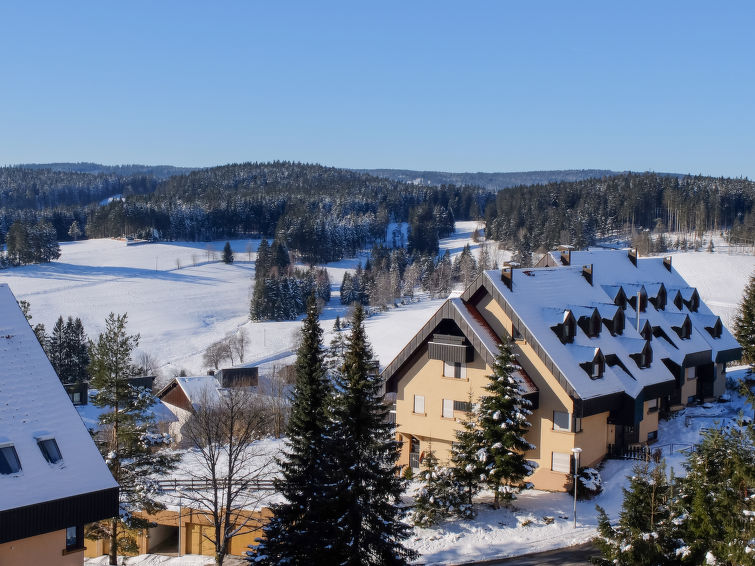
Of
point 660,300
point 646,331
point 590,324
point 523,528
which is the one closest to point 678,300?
point 660,300

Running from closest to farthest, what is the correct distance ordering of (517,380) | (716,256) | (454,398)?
(517,380), (454,398), (716,256)

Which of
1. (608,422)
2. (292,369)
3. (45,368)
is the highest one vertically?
(45,368)

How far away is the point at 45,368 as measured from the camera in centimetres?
1973

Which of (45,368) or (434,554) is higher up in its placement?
(45,368)

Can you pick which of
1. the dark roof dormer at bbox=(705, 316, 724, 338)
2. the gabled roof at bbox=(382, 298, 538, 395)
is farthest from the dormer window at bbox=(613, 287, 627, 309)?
the gabled roof at bbox=(382, 298, 538, 395)

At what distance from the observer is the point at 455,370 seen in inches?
1390

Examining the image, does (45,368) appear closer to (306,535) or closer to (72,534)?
(72,534)

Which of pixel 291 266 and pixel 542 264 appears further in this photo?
pixel 291 266

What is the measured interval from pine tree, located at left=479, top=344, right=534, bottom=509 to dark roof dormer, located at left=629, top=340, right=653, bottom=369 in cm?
975

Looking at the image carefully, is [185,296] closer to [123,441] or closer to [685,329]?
[685,329]

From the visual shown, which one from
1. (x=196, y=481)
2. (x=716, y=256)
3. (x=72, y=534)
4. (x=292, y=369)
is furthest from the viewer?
(x=716, y=256)

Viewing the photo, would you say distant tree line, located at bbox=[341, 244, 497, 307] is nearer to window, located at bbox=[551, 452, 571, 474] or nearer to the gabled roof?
the gabled roof

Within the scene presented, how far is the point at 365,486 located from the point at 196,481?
1428 cm

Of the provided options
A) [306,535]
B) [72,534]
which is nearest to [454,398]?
[306,535]
